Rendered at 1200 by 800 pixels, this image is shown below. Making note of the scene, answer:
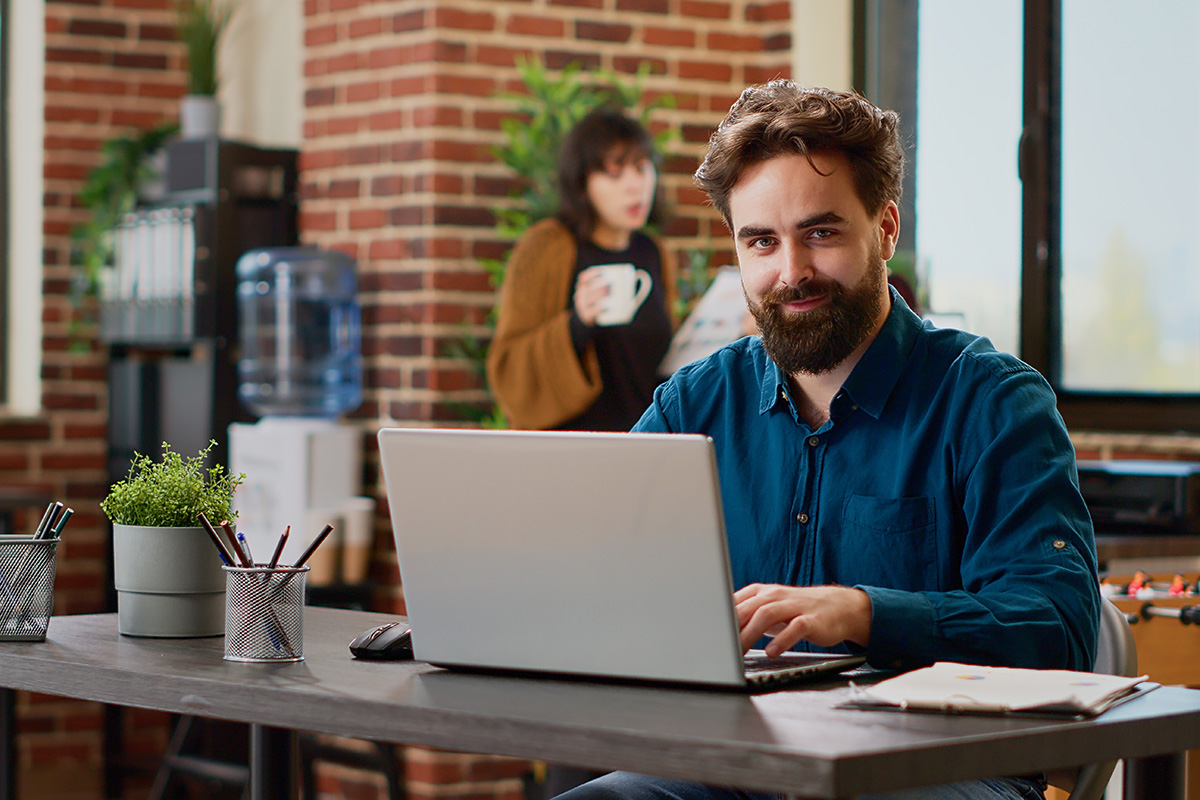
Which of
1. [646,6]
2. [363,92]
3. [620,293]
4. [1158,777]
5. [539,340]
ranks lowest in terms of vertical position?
[1158,777]

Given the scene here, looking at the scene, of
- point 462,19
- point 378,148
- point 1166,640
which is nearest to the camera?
point 1166,640

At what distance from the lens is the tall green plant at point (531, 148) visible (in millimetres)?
3814

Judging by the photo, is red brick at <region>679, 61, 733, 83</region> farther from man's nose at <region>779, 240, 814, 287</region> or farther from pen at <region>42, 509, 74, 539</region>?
pen at <region>42, 509, 74, 539</region>

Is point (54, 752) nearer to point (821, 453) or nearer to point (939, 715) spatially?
point (821, 453)

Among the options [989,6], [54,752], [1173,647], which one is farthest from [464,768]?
[989,6]

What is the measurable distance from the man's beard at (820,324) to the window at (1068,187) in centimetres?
191

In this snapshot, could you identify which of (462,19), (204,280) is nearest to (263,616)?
(462,19)

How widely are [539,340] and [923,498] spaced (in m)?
1.92

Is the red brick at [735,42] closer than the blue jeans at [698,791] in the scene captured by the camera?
No

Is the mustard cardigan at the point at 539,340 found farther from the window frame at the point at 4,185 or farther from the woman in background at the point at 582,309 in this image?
the window frame at the point at 4,185

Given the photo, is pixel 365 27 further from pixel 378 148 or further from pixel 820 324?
pixel 820 324

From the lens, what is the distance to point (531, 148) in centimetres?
382

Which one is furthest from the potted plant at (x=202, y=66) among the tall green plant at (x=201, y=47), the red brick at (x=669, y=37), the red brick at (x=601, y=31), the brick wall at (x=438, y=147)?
the red brick at (x=669, y=37)

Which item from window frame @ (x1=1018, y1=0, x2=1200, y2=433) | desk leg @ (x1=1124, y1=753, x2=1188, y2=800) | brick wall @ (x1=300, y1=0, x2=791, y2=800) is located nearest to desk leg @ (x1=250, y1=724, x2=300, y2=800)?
desk leg @ (x1=1124, y1=753, x2=1188, y2=800)
